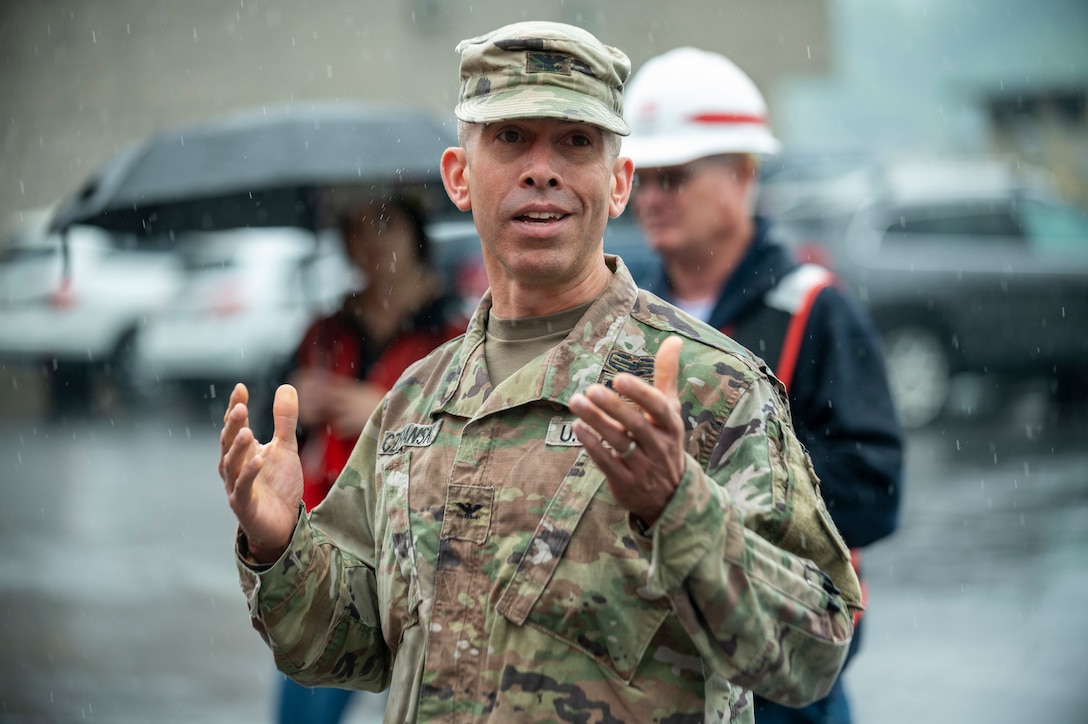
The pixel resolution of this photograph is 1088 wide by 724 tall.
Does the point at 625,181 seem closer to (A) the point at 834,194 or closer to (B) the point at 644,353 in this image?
(B) the point at 644,353

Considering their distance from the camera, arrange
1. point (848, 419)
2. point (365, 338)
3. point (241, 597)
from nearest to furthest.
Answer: point (848, 419)
point (365, 338)
point (241, 597)

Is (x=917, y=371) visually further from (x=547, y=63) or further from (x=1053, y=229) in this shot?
(x=547, y=63)

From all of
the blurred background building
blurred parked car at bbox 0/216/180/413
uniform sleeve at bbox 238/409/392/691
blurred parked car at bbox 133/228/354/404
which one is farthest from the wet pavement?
the blurred background building

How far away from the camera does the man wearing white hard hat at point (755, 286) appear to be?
309 centimetres

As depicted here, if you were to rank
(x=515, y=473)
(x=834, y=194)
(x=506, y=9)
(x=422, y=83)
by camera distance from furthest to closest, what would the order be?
(x=506, y=9) < (x=422, y=83) < (x=834, y=194) < (x=515, y=473)

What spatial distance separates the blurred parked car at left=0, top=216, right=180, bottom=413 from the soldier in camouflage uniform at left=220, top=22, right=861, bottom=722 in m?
12.5

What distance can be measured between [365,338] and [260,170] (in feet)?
3.56

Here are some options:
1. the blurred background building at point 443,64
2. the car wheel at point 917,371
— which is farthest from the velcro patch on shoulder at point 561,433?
the blurred background building at point 443,64

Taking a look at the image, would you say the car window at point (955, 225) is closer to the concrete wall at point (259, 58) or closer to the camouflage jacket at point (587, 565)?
the concrete wall at point (259, 58)

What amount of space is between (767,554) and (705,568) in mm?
147

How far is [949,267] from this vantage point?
40.3 ft

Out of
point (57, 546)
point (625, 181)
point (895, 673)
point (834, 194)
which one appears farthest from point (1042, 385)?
point (625, 181)

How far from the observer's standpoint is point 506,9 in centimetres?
2314

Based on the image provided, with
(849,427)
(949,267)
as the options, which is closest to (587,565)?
(849,427)
